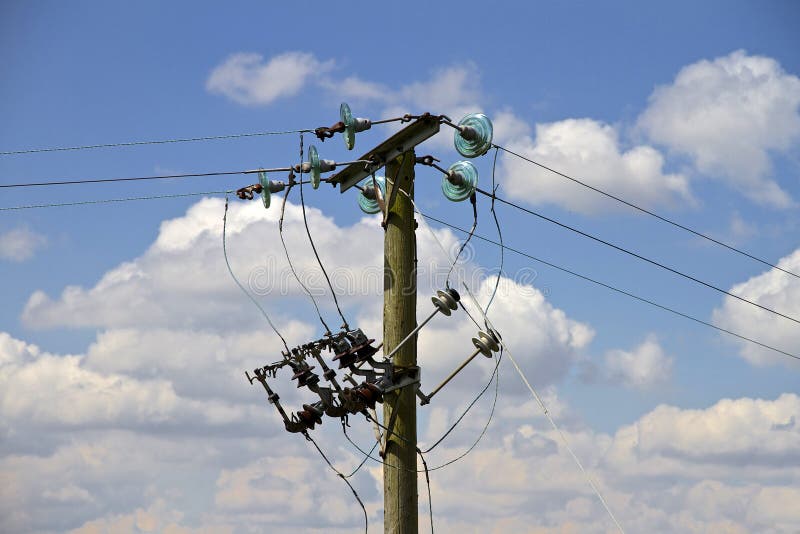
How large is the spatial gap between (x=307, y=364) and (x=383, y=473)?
4.55 ft

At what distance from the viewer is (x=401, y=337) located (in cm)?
1158

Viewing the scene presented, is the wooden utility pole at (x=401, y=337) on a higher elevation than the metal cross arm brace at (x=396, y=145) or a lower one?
lower

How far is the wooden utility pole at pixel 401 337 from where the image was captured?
37.1ft

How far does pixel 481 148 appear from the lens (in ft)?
39.9

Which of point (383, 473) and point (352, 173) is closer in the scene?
point (383, 473)

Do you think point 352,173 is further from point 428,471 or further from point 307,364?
point 428,471

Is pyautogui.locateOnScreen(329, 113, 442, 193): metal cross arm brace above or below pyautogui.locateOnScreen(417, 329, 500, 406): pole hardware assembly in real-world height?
above

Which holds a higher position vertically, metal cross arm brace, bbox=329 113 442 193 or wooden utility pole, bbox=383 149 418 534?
metal cross arm brace, bbox=329 113 442 193

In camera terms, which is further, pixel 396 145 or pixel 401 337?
pixel 396 145

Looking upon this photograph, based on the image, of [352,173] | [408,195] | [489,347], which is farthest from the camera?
[352,173]

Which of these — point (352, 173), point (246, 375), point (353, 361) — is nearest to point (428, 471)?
point (353, 361)

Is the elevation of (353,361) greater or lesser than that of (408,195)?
lesser

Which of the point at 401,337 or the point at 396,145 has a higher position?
the point at 396,145

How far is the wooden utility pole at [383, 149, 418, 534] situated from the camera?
11.3m
